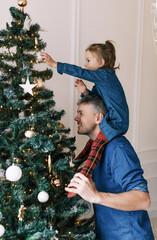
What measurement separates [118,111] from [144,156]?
4.99 ft

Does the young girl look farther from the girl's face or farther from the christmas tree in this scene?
the christmas tree

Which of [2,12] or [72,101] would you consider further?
[72,101]

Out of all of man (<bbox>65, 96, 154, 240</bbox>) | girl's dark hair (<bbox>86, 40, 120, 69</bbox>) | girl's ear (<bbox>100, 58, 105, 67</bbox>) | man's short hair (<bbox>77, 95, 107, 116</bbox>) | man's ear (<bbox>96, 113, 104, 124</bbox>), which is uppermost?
girl's dark hair (<bbox>86, 40, 120, 69</bbox>)

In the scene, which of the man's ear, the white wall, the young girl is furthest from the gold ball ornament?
the white wall

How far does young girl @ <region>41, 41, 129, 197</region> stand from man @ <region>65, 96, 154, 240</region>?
52 millimetres

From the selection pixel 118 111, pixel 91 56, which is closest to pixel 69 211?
pixel 118 111

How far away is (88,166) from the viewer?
1.32 m

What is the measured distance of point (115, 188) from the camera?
1438 millimetres

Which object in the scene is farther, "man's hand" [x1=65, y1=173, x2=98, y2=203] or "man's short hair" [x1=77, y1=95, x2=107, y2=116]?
"man's short hair" [x1=77, y1=95, x2=107, y2=116]

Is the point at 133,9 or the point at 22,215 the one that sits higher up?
the point at 133,9

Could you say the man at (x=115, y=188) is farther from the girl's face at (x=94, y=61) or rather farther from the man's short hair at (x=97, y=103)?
the girl's face at (x=94, y=61)

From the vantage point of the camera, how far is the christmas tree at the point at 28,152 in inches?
44.5

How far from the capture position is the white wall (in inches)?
82.9

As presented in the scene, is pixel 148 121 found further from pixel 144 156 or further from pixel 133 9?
pixel 133 9
